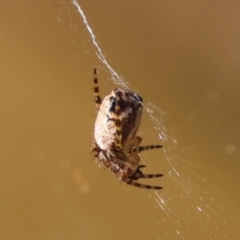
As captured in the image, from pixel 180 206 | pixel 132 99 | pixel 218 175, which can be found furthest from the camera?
pixel 218 175

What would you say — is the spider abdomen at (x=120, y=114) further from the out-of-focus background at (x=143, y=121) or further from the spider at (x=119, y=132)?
the out-of-focus background at (x=143, y=121)

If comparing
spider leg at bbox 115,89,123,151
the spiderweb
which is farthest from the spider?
the spiderweb

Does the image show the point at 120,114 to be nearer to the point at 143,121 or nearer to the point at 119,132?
the point at 119,132

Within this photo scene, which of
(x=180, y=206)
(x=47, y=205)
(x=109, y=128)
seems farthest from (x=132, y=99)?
(x=47, y=205)

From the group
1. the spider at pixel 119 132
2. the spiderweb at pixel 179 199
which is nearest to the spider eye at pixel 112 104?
the spider at pixel 119 132

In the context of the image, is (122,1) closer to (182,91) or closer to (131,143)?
(182,91)

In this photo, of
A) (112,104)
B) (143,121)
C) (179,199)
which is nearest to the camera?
(112,104)

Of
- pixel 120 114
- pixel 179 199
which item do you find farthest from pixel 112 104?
pixel 179 199
